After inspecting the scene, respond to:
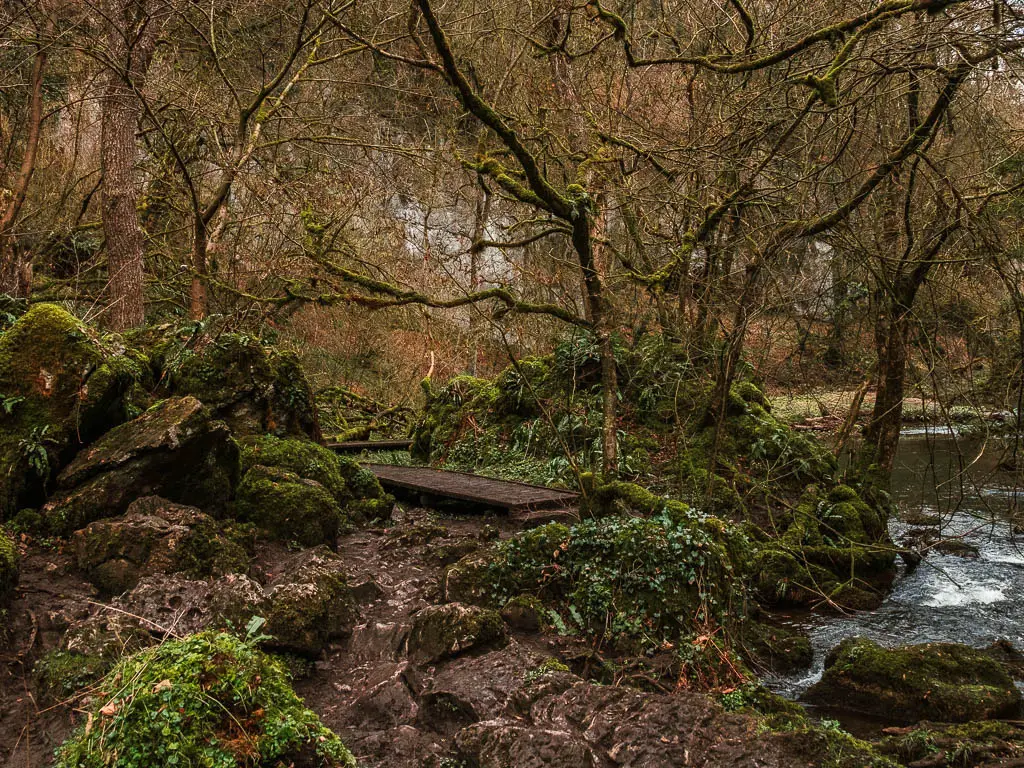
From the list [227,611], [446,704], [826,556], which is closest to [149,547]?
[227,611]

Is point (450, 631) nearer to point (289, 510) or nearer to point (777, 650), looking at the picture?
point (289, 510)

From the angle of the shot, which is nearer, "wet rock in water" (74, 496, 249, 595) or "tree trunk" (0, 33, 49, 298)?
"wet rock in water" (74, 496, 249, 595)

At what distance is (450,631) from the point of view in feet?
14.9

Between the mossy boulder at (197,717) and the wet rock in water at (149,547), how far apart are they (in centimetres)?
179

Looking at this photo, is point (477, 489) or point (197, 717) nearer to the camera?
point (197, 717)

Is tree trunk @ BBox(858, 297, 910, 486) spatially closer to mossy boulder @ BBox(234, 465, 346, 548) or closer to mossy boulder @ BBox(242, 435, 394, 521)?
mossy boulder @ BBox(242, 435, 394, 521)

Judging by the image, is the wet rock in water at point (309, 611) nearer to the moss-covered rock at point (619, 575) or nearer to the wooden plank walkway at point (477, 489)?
the moss-covered rock at point (619, 575)

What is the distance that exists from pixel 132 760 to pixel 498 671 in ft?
6.49

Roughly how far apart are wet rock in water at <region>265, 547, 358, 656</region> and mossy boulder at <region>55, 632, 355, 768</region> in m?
1.13

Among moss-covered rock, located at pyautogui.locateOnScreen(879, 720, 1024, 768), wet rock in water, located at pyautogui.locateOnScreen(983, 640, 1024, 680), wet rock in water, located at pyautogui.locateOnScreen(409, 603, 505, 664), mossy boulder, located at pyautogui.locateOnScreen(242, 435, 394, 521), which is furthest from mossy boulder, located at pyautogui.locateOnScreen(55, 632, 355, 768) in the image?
A: wet rock in water, located at pyautogui.locateOnScreen(983, 640, 1024, 680)

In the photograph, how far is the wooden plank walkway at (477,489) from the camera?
315 inches

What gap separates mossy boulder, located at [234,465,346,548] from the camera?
6310mm

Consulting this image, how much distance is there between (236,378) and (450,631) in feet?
14.4

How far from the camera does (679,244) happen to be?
9117mm
